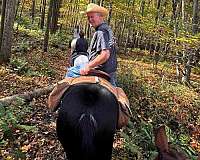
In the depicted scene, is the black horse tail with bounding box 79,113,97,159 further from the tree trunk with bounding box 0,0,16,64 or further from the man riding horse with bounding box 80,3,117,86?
the tree trunk with bounding box 0,0,16,64

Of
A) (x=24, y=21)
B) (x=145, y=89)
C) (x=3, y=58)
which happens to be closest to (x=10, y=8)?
(x=3, y=58)

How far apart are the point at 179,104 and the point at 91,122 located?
12.3 m

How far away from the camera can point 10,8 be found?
15.0 meters

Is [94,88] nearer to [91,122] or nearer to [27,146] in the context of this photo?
[91,122]

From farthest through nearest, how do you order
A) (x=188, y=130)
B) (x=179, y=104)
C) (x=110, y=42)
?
(x=179, y=104)
(x=188, y=130)
(x=110, y=42)

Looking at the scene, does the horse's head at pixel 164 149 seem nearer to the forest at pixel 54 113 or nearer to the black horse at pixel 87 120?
the black horse at pixel 87 120

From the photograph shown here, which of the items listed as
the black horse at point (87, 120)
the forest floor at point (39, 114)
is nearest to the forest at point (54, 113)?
the forest floor at point (39, 114)

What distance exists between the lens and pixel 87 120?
3996mm

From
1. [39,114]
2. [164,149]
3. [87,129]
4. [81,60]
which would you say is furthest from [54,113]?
[164,149]

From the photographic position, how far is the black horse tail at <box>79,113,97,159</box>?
4.00 meters

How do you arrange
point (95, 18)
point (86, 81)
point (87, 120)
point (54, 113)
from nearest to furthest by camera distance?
point (87, 120) < point (86, 81) < point (95, 18) < point (54, 113)

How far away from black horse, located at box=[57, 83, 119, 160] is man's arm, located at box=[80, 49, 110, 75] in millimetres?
438

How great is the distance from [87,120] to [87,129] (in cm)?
10

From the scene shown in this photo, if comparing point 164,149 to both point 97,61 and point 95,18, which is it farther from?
point 95,18
